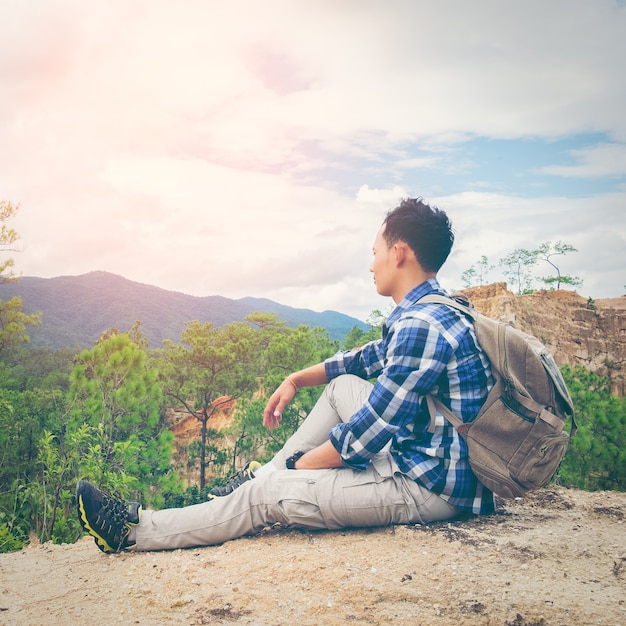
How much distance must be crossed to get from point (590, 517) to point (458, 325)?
1470 millimetres

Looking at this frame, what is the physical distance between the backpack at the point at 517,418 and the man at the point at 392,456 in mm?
53

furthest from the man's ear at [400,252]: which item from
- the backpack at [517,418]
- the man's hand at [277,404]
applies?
the man's hand at [277,404]

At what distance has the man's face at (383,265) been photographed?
251 cm

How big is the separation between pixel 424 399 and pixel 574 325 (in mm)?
19246

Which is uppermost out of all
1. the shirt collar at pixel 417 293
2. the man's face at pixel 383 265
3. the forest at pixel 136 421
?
the man's face at pixel 383 265

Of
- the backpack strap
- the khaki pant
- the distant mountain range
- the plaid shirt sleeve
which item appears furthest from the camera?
the distant mountain range

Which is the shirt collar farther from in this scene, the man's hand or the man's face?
the man's hand

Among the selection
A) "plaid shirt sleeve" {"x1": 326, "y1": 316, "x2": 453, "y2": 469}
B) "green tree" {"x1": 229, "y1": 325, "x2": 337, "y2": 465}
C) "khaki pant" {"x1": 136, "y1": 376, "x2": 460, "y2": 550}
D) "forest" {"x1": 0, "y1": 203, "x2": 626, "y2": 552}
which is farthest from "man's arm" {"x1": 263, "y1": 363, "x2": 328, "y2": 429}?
"green tree" {"x1": 229, "y1": 325, "x2": 337, "y2": 465}

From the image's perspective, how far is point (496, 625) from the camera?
165cm

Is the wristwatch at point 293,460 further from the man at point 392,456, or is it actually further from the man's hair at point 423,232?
the man's hair at point 423,232

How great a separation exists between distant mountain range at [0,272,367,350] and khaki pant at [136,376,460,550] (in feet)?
126

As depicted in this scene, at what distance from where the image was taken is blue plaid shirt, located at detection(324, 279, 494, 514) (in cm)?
216

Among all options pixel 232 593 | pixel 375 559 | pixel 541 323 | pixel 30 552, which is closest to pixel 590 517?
pixel 375 559

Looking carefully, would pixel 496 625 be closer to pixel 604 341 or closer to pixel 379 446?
pixel 379 446
